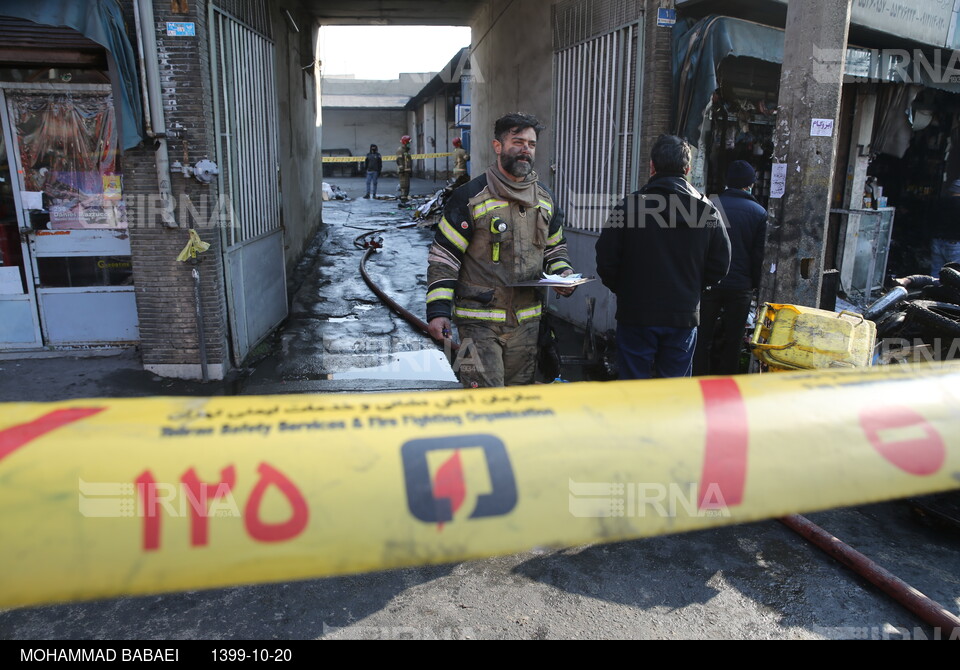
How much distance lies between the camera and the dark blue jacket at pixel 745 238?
529 centimetres

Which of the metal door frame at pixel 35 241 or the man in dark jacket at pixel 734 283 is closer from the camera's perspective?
the man in dark jacket at pixel 734 283

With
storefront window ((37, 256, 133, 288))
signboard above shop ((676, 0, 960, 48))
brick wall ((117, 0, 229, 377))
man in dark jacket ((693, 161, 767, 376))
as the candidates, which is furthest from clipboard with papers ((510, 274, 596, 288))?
storefront window ((37, 256, 133, 288))

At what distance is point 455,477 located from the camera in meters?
1.77

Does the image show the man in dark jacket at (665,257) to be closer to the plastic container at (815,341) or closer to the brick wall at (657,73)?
the plastic container at (815,341)

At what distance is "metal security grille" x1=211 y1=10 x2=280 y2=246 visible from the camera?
20.1 ft

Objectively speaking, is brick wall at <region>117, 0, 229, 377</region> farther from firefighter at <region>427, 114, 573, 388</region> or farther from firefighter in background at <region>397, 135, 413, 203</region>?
firefighter in background at <region>397, 135, 413, 203</region>

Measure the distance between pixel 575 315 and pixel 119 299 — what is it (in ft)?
17.0

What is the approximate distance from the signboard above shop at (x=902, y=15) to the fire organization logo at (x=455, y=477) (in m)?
6.19

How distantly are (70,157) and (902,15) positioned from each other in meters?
9.65

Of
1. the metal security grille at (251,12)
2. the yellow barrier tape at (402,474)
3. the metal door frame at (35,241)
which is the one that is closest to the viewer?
the yellow barrier tape at (402,474)

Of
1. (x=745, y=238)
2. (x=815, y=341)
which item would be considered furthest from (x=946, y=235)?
(x=815, y=341)

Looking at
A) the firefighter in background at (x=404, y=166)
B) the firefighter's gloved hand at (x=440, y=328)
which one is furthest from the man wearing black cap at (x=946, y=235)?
the firefighter in background at (x=404, y=166)

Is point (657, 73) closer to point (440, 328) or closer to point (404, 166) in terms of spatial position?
point (440, 328)

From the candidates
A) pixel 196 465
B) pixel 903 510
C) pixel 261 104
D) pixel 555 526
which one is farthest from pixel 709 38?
pixel 196 465
